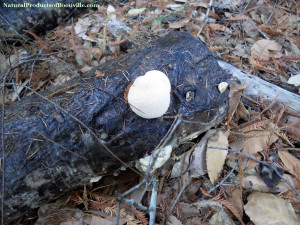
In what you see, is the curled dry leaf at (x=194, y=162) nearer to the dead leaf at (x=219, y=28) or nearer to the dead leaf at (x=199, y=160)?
the dead leaf at (x=199, y=160)

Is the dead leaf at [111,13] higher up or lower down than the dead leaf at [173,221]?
higher up

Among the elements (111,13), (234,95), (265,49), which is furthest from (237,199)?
(111,13)

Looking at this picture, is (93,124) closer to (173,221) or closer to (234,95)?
(173,221)

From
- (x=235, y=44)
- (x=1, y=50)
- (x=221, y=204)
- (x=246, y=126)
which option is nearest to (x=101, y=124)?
(x=221, y=204)

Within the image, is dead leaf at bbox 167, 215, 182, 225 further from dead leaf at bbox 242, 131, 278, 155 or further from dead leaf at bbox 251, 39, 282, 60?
dead leaf at bbox 251, 39, 282, 60

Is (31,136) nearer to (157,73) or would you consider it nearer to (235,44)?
(157,73)

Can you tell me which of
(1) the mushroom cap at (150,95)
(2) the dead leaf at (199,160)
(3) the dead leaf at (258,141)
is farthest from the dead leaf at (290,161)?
(1) the mushroom cap at (150,95)
